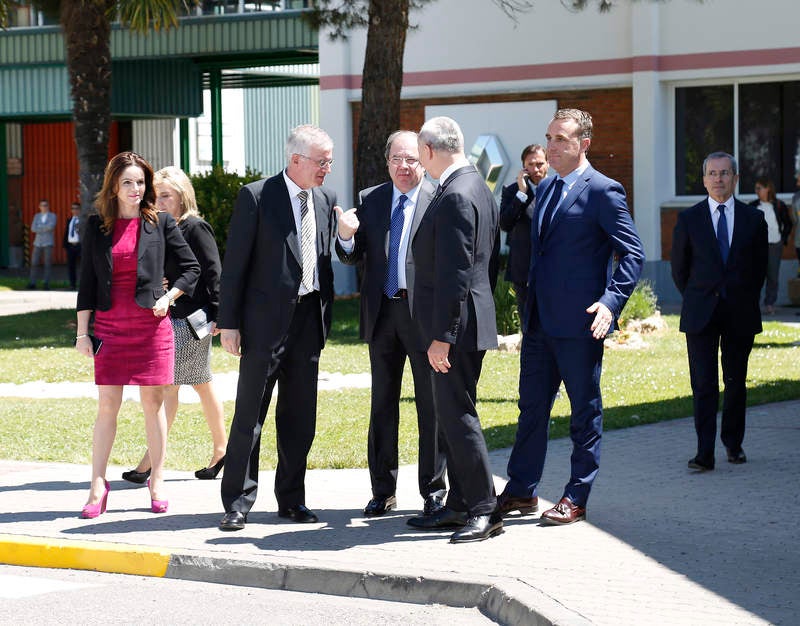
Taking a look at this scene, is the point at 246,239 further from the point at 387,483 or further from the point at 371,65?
the point at 371,65

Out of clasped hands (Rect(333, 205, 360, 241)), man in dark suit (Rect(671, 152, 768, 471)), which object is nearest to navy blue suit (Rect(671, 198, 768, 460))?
man in dark suit (Rect(671, 152, 768, 471))

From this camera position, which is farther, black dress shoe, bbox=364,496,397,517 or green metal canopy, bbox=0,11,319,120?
green metal canopy, bbox=0,11,319,120

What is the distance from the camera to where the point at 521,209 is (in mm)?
9883

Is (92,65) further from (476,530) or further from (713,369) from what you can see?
(476,530)

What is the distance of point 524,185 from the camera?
9820mm

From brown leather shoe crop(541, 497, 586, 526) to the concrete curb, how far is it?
1.16m

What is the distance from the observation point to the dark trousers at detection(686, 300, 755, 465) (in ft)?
28.8

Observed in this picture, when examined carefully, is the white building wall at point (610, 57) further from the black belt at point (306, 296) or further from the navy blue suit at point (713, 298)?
the black belt at point (306, 296)

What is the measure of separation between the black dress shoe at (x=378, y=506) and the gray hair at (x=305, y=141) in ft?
6.20

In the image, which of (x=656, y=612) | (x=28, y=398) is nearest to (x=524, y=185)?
A: (x=656, y=612)

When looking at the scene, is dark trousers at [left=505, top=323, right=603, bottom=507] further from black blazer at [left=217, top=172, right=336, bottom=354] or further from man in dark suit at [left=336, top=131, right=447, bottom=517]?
black blazer at [left=217, top=172, right=336, bottom=354]

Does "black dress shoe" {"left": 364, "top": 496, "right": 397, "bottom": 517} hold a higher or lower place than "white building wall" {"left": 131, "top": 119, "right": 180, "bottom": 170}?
lower

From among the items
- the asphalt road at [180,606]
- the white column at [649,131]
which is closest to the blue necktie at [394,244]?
the asphalt road at [180,606]

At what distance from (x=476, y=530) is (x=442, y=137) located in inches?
76.1
